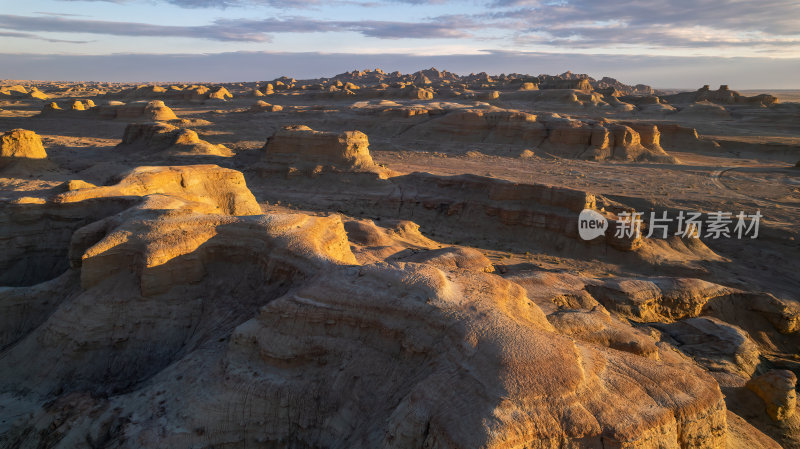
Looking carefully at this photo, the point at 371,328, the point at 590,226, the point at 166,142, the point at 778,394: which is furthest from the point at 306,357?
the point at 166,142

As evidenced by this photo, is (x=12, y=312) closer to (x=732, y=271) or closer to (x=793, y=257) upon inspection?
(x=732, y=271)

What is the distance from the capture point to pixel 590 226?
20.1 metres

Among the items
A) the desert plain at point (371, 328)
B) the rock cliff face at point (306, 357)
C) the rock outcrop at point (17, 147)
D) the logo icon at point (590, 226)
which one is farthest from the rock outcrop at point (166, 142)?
the logo icon at point (590, 226)

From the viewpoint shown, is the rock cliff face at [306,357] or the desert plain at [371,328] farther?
the desert plain at [371,328]

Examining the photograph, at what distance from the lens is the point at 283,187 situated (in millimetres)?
26594

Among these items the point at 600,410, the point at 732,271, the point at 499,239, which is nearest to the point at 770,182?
the point at 732,271

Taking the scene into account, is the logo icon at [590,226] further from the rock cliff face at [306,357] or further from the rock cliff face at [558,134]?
Answer: the rock cliff face at [558,134]

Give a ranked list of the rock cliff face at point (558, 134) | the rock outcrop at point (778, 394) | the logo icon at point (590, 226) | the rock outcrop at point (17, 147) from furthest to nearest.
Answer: the rock cliff face at point (558, 134)
the rock outcrop at point (17, 147)
the logo icon at point (590, 226)
the rock outcrop at point (778, 394)

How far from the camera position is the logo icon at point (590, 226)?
20000mm

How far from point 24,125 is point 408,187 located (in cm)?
4444

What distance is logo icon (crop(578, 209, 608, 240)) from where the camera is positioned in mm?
20000

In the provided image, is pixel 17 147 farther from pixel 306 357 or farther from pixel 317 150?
pixel 306 357

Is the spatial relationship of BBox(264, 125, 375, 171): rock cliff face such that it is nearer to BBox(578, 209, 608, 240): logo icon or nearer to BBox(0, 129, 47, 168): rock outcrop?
BBox(0, 129, 47, 168): rock outcrop

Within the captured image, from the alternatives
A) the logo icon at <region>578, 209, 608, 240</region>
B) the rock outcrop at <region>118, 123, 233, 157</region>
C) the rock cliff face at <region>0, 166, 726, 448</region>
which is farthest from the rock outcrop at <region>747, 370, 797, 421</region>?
the rock outcrop at <region>118, 123, 233, 157</region>
